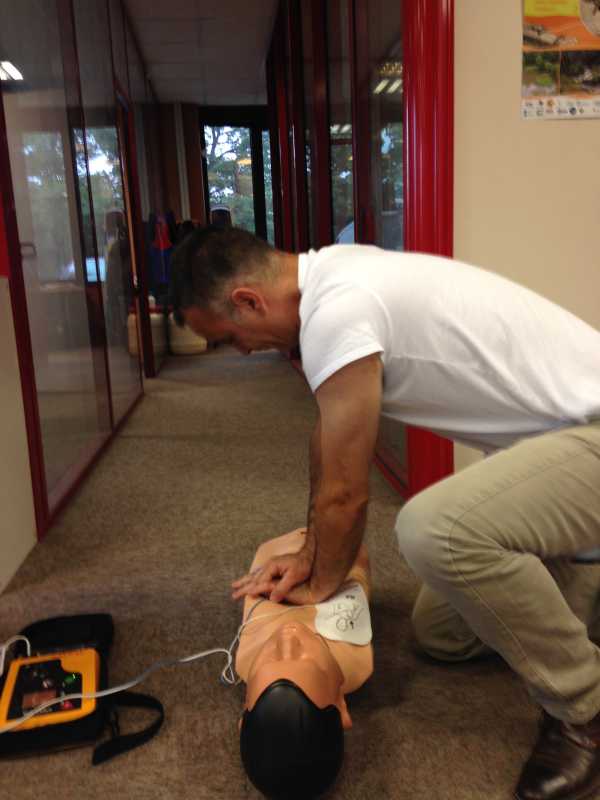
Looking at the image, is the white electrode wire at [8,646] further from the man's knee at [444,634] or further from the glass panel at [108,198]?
the glass panel at [108,198]

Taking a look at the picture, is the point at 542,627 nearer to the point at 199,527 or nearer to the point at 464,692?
the point at 464,692

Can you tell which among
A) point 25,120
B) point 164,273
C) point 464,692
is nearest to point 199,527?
point 464,692

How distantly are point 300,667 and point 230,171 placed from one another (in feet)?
28.1

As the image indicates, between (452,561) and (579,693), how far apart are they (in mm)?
279

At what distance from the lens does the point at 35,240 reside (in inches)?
90.4

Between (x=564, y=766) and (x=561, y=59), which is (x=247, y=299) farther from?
(x=561, y=59)

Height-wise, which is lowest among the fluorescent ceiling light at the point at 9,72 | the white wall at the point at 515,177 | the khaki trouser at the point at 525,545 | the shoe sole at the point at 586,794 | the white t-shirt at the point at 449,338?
→ the shoe sole at the point at 586,794

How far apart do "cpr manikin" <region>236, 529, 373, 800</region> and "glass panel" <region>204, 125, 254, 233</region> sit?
801 cm

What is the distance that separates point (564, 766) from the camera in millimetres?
1026

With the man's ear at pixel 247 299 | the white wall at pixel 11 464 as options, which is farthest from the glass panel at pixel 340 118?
the man's ear at pixel 247 299

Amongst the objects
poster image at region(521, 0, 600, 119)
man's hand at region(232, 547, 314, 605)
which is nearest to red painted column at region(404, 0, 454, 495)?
poster image at region(521, 0, 600, 119)

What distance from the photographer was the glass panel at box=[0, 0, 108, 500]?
2.17 metres

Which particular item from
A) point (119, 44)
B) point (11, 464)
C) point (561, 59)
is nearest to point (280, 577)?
point (11, 464)

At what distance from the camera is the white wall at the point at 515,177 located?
176 centimetres
